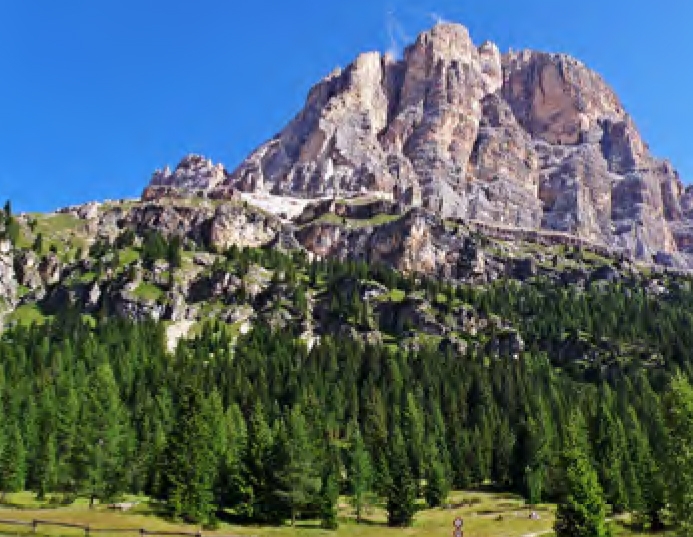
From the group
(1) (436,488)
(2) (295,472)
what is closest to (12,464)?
(2) (295,472)

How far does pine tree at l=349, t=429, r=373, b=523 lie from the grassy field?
1755 mm

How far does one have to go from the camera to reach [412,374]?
160 m

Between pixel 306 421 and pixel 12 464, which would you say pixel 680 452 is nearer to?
pixel 306 421

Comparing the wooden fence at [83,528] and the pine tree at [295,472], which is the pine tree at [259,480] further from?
the wooden fence at [83,528]

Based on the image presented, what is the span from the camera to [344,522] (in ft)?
266

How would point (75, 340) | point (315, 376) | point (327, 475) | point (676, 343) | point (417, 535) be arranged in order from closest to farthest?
point (417, 535) < point (327, 475) < point (315, 376) < point (75, 340) < point (676, 343)

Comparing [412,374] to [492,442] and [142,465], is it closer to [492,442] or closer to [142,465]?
[492,442]

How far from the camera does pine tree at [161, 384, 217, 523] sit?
217 ft

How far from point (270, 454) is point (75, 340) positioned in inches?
4498

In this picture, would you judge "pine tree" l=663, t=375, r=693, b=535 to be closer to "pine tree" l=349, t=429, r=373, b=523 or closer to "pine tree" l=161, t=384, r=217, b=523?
"pine tree" l=161, t=384, r=217, b=523

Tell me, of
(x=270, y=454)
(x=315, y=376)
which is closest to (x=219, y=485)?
(x=270, y=454)

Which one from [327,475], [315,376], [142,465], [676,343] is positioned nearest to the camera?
[327,475]

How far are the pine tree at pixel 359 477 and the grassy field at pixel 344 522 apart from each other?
1.75 metres

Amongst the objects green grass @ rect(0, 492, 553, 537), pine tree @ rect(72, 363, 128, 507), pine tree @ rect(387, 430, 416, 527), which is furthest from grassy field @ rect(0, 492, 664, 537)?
pine tree @ rect(72, 363, 128, 507)
